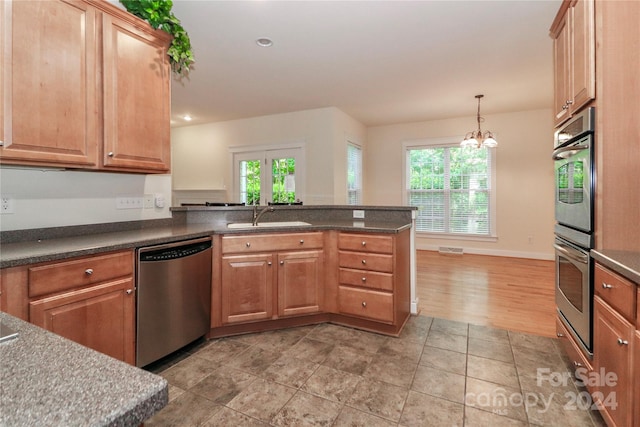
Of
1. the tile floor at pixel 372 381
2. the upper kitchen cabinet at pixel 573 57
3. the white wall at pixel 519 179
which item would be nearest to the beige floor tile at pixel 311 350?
the tile floor at pixel 372 381

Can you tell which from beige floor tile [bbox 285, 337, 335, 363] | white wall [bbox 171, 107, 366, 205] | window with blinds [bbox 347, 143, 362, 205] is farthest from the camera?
window with blinds [bbox 347, 143, 362, 205]

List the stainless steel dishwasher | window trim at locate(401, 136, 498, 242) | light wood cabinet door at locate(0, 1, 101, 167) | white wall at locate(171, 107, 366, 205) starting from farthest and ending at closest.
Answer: window trim at locate(401, 136, 498, 242)
white wall at locate(171, 107, 366, 205)
the stainless steel dishwasher
light wood cabinet door at locate(0, 1, 101, 167)

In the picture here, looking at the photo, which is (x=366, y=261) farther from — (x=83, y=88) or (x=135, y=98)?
(x=83, y=88)

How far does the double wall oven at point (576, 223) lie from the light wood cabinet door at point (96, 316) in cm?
258

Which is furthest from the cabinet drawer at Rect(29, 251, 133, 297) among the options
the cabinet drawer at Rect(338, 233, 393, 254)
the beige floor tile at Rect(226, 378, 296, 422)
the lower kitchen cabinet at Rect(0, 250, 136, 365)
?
the cabinet drawer at Rect(338, 233, 393, 254)

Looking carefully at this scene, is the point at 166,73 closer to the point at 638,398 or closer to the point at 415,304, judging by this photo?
the point at 415,304

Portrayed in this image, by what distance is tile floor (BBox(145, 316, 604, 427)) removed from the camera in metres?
1.62

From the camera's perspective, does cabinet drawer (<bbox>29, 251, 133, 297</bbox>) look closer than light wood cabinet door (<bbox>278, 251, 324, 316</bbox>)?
Yes

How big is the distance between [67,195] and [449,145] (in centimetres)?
574

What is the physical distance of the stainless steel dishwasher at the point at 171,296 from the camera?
1906 mm

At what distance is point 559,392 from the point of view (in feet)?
5.95

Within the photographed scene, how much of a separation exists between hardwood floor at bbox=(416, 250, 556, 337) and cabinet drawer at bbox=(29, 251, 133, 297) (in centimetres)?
259

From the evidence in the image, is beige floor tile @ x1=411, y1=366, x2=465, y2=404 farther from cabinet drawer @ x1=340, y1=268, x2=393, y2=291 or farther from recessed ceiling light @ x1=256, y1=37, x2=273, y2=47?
recessed ceiling light @ x1=256, y1=37, x2=273, y2=47

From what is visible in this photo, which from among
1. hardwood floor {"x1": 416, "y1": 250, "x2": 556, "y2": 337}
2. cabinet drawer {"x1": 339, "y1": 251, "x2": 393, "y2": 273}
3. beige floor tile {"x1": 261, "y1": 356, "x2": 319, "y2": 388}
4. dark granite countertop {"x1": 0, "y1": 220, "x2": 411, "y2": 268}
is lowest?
beige floor tile {"x1": 261, "y1": 356, "x2": 319, "y2": 388}
